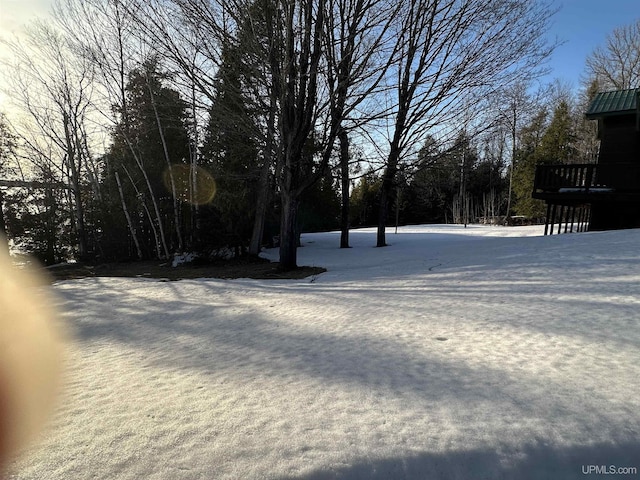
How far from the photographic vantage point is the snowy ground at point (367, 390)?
5.33 feet

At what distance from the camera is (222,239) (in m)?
13.0

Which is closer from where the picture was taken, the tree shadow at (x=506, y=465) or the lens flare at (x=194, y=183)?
the tree shadow at (x=506, y=465)

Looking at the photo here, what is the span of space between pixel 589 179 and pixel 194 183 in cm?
1383

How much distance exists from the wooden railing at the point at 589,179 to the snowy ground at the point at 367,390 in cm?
900

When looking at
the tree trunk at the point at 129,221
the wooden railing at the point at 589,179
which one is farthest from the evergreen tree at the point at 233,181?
the wooden railing at the point at 589,179

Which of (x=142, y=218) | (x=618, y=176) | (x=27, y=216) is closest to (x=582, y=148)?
(x=618, y=176)

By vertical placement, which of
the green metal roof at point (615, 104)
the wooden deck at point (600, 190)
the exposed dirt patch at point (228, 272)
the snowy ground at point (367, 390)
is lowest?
the exposed dirt patch at point (228, 272)

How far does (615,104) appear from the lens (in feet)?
43.8

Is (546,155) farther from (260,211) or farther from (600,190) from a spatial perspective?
(260,211)

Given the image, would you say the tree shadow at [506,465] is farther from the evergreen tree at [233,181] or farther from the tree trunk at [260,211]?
the tree trunk at [260,211]

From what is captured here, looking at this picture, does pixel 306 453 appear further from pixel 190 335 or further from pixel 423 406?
pixel 190 335

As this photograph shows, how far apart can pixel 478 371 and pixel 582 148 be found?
3612 cm

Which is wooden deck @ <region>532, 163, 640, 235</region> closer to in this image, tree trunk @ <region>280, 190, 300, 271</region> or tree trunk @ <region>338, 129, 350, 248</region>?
tree trunk @ <region>338, 129, 350, 248</region>

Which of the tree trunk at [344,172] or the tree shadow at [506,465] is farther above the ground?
the tree trunk at [344,172]
